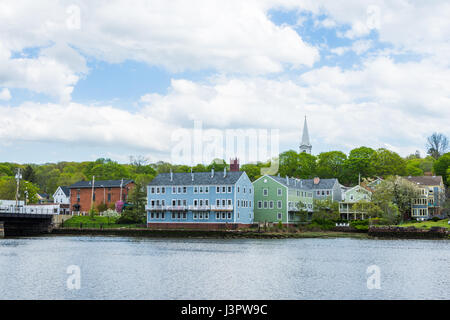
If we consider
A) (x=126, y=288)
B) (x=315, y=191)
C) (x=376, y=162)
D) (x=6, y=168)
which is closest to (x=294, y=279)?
(x=126, y=288)

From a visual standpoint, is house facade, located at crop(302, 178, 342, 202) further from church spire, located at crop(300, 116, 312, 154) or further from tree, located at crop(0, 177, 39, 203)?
tree, located at crop(0, 177, 39, 203)

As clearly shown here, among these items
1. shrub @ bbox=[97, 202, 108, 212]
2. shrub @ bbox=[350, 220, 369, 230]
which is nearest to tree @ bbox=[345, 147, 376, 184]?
shrub @ bbox=[350, 220, 369, 230]

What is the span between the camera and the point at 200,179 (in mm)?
87000

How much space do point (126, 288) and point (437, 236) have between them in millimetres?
53265

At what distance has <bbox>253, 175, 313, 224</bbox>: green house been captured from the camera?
8969 centimetres

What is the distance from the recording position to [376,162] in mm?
123312

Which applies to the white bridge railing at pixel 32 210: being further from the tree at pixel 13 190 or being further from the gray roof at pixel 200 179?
the gray roof at pixel 200 179

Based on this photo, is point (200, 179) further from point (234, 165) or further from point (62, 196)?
point (62, 196)

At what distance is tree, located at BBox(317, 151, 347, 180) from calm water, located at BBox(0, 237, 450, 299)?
242 feet

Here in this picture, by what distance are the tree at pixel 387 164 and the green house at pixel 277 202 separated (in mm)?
34902

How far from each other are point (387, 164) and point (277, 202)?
43717 millimetres

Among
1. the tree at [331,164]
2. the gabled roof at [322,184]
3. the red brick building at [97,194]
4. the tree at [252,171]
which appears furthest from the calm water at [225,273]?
the tree at [331,164]
